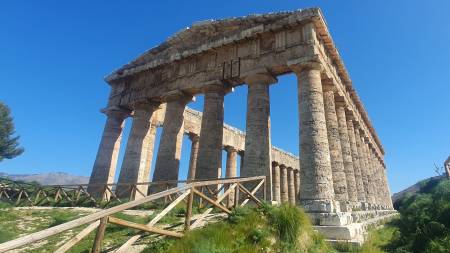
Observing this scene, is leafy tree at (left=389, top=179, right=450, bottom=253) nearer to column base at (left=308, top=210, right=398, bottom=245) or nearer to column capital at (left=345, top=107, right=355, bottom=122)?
column base at (left=308, top=210, right=398, bottom=245)

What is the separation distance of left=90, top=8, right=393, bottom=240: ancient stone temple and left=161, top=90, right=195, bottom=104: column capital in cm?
6

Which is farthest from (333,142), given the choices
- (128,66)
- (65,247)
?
(128,66)

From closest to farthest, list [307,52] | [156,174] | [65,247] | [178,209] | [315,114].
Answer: [65,247] < [178,209] < [315,114] < [307,52] < [156,174]

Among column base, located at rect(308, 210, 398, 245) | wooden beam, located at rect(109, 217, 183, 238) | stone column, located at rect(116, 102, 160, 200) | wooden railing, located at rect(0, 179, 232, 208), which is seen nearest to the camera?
wooden beam, located at rect(109, 217, 183, 238)

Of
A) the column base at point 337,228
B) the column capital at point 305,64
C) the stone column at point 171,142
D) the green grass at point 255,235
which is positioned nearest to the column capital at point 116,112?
the stone column at point 171,142

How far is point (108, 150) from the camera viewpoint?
18.2 meters

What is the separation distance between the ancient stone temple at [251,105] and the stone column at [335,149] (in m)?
0.05

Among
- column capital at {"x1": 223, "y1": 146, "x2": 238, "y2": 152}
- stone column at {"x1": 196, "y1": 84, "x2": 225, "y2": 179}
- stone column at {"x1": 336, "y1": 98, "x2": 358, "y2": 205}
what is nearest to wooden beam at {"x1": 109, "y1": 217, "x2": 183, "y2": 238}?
stone column at {"x1": 196, "y1": 84, "x2": 225, "y2": 179}

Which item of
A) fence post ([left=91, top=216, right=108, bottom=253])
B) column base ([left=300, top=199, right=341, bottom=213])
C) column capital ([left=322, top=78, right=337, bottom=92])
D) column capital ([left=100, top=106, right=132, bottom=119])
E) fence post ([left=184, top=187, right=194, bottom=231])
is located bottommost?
fence post ([left=91, top=216, right=108, bottom=253])

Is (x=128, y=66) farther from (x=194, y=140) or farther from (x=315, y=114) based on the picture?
(x=315, y=114)

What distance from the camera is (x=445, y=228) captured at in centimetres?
818

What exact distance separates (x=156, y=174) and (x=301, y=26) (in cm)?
1046

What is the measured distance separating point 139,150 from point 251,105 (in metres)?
7.84

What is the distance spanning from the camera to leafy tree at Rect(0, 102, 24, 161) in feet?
118
